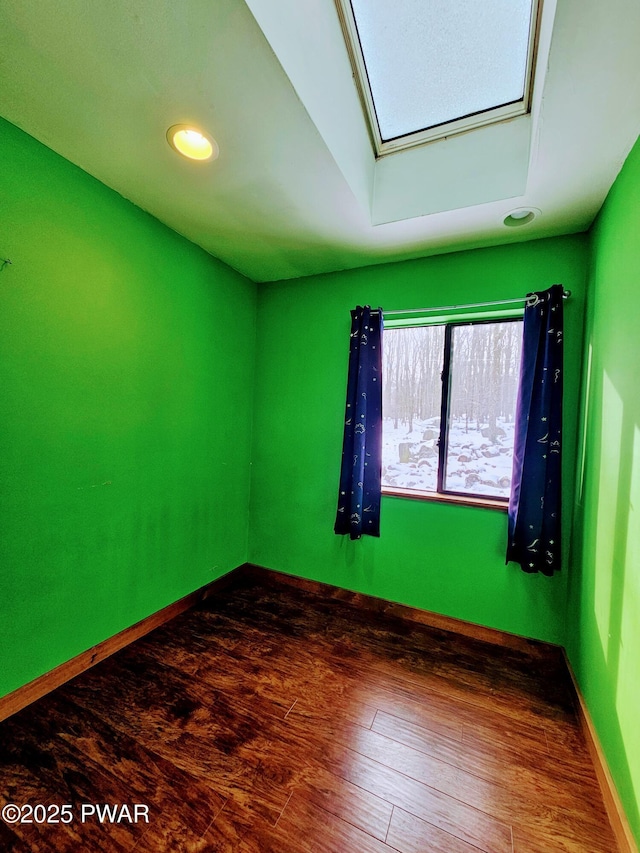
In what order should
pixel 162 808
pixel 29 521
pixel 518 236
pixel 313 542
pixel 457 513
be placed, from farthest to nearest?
pixel 313 542 < pixel 457 513 < pixel 518 236 < pixel 29 521 < pixel 162 808

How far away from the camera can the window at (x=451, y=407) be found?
6.65ft

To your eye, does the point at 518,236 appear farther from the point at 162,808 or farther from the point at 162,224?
the point at 162,808

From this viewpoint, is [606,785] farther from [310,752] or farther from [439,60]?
[439,60]

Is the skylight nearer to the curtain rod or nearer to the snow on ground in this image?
the curtain rod

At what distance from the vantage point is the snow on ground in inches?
80.0

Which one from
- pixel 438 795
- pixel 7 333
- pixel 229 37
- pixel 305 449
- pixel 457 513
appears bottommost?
pixel 438 795

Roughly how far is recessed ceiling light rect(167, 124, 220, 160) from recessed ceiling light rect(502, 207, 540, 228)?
142 cm

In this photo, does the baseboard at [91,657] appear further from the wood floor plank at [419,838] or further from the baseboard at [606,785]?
the baseboard at [606,785]

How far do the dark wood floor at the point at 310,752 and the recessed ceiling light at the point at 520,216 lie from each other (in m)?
2.33

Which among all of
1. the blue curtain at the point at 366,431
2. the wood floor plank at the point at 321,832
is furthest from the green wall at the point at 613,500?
the blue curtain at the point at 366,431

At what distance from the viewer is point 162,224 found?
1.87m

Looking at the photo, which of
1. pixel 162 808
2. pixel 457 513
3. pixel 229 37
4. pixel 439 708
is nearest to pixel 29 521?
pixel 162 808

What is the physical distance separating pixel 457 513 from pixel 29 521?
2.21 meters

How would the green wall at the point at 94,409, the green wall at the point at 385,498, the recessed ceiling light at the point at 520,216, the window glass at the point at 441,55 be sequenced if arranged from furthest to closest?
the green wall at the point at 385,498
the recessed ceiling light at the point at 520,216
the green wall at the point at 94,409
the window glass at the point at 441,55
